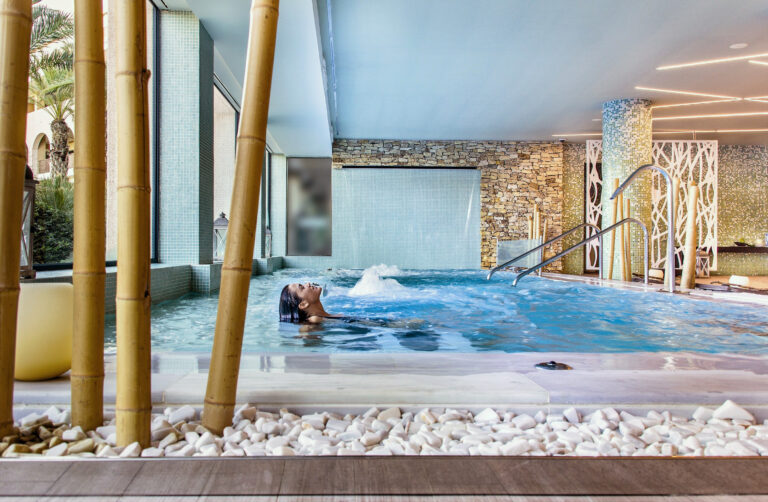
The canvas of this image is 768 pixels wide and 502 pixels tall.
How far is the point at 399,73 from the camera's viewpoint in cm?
677

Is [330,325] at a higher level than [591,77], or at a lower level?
lower

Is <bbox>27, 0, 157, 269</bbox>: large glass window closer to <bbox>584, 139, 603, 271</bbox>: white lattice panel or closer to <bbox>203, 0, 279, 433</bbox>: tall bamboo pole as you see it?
<bbox>203, 0, 279, 433</bbox>: tall bamboo pole

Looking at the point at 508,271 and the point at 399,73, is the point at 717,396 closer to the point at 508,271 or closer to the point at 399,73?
the point at 399,73

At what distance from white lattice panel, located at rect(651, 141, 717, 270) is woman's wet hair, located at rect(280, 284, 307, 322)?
8238mm

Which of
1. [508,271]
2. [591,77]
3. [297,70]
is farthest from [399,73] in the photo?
[508,271]

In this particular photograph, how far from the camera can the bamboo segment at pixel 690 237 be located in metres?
4.16

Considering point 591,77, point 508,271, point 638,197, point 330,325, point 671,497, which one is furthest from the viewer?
point 508,271

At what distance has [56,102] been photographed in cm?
354

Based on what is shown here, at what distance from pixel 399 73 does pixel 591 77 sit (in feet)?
8.40

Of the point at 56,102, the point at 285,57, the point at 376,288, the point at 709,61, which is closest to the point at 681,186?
the point at 709,61

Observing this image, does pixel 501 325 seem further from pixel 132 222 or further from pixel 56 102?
pixel 56 102

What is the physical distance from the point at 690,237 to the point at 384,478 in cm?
425

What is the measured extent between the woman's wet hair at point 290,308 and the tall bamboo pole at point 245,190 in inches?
94.8

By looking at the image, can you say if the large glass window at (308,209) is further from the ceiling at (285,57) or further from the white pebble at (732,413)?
the white pebble at (732,413)
